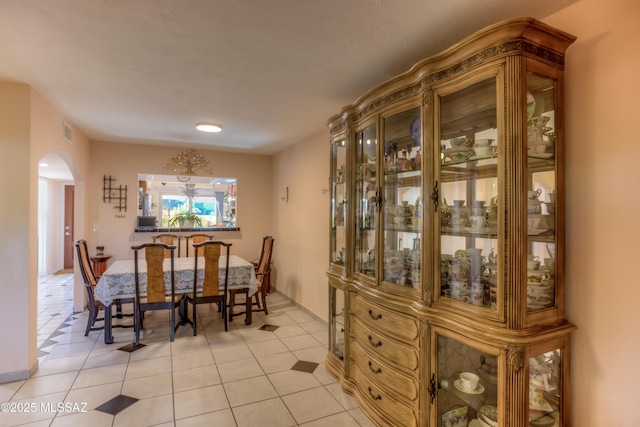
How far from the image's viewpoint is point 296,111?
Result: 131 inches

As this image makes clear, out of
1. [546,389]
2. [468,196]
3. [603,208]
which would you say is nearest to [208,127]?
[468,196]

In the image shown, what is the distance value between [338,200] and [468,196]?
4.35 ft

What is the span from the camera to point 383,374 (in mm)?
2105

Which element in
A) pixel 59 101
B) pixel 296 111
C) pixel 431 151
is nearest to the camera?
pixel 431 151

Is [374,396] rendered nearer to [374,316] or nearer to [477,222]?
[374,316]

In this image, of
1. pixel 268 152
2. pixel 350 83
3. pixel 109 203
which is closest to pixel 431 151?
pixel 350 83

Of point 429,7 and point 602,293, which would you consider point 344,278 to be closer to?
point 602,293

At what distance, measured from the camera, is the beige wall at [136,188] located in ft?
16.0

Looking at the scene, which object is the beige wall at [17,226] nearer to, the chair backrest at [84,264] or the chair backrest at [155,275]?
the chair backrest at [84,264]

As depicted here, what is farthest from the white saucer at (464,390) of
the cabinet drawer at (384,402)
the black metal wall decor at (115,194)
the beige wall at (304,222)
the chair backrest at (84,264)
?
the black metal wall decor at (115,194)

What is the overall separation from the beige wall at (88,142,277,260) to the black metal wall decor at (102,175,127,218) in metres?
0.04

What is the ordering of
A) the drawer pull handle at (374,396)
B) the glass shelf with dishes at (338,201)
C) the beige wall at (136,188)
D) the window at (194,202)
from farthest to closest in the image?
the window at (194,202) → the beige wall at (136,188) → the glass shelf with dishes at (338,201) → the drawer pull handle at (374,396)

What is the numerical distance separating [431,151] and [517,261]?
712mm

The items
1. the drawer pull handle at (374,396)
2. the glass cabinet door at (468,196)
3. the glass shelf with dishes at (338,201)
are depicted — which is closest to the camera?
the glass cabinet door at (468,196)
